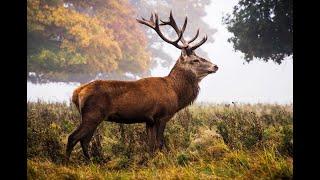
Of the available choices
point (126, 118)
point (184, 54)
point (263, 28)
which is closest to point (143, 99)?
point (126, 118)

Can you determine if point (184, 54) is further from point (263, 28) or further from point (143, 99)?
point (263, 28)

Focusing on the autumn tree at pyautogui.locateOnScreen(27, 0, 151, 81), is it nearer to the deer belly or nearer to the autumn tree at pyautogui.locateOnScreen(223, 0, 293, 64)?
the autumn tree at pyautogui.locateOnScreen(223, 0, 293, 64)

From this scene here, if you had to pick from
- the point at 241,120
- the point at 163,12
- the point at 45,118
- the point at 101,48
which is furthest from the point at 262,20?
the point at 163,12

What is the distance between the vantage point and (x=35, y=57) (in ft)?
61.7

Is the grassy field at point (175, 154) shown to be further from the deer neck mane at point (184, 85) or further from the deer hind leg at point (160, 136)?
the deer neck mane at point (184, 85)

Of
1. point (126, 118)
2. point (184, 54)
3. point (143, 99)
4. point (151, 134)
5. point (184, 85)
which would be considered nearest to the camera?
point (126, 118)

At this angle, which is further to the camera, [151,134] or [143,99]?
[151,134]

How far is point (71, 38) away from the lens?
20.2 m

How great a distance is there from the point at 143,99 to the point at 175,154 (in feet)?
3.53

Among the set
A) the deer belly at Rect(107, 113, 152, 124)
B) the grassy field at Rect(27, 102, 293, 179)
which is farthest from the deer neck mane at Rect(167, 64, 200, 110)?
the deer belly at Rect(107, 113, 152, 124)

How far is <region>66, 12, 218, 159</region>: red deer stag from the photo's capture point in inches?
271

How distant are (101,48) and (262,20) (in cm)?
917

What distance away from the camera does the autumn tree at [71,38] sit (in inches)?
739
